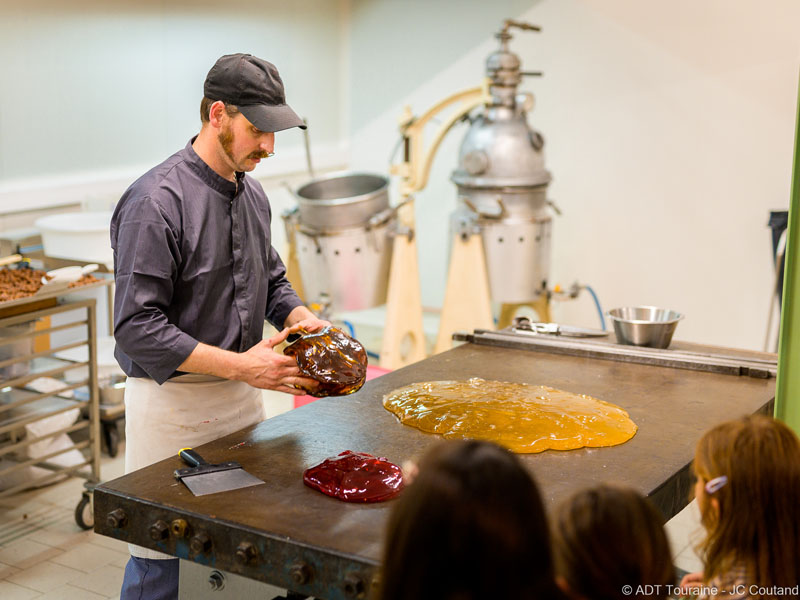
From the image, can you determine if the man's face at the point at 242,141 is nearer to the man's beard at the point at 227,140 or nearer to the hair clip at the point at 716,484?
the man's beard at the point at 227,140

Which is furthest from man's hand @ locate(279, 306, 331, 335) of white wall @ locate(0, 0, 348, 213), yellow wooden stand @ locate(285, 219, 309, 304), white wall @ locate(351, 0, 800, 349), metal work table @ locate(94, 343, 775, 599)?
white wall @ locate(351, 0, 800, 349)

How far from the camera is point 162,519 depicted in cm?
186

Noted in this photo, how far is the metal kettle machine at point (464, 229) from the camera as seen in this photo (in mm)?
4895

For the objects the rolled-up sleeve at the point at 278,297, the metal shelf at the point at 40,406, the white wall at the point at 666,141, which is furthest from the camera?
the white wall at the point at 666,141

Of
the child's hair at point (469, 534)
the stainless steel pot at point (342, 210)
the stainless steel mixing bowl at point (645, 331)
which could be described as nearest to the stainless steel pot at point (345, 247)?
the stainless steel pot at point (342, 210)

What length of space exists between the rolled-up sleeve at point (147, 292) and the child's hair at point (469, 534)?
1289mm

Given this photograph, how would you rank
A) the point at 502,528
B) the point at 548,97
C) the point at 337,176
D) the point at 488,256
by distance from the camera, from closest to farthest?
the point at 502,528 → the point at 488,256 → the point at 337,176 → the point at 548,97

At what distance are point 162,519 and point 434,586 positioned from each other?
3.35 feet

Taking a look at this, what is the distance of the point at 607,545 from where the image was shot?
3.98 feet

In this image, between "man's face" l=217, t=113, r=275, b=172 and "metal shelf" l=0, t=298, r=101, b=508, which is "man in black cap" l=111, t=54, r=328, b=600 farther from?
"metal shelf" l=0, t=298, r=101, b=508

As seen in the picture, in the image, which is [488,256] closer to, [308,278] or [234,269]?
[308,278]

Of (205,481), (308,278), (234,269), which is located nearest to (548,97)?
(308,278)

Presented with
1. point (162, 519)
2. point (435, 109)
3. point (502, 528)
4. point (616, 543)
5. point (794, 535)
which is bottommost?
point (162, 519)

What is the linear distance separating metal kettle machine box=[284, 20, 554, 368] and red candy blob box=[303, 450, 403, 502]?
296 cm
